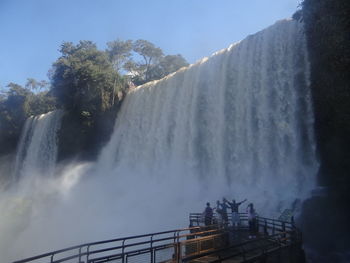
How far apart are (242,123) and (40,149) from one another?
2729 cm

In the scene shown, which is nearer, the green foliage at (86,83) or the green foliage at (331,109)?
the green foliage at (331,109)

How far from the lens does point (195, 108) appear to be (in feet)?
75.0

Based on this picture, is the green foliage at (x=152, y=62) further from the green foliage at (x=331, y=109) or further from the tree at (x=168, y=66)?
the green foliage at (x=331, y=109)

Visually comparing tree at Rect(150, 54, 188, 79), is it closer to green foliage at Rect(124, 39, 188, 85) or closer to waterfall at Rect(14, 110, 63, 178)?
green foliage at Rect(124, 39, 188, 85)

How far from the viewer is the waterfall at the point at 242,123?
16.8 metres

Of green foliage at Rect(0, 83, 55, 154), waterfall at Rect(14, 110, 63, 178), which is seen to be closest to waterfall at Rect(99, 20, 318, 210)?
waterfall at Rect(14, 110, 63, 178)

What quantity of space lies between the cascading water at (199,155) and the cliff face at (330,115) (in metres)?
0.89

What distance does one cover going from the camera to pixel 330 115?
15570 millimetres

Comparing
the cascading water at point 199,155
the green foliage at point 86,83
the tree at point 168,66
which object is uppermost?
the tree at point 168,66

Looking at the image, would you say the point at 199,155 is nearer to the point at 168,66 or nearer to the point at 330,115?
the point at 330,115

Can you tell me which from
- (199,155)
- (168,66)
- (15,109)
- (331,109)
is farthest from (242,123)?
(15,109)

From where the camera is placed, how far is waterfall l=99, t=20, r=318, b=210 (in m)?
16.8

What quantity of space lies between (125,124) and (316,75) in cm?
1755

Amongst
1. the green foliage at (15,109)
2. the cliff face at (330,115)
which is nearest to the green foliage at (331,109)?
the cliff face at (330,115)
